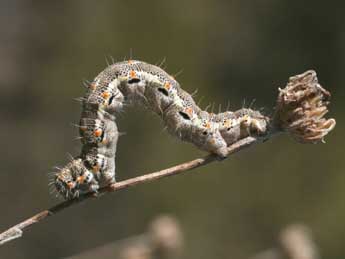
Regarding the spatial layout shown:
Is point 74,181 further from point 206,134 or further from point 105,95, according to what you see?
point 206,134

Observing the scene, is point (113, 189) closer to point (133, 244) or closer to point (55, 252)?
point (133, 244)

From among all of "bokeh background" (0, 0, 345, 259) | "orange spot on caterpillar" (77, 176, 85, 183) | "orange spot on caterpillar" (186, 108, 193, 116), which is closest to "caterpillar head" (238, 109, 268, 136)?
"orange spot on caterpillar" (186, 108, 193, 116)

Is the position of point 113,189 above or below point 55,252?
below

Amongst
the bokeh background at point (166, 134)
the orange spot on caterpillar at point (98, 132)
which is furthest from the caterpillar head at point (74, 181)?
the bokeh background at point (166, 134)

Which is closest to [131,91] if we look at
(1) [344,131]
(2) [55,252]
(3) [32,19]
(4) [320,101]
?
(4) [320,101]

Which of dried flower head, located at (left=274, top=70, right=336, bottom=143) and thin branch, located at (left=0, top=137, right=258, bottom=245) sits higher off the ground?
dried flower head, located at (left=274, top=70, right=336, bottom=143)

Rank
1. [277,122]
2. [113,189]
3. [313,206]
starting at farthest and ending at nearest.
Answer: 1. [313,206]
2. [277,122]
3. [113,189]

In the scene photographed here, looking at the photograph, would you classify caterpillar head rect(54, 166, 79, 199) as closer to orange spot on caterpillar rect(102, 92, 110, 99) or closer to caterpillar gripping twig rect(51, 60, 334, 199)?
caterpillar gripping twig rect(51, 60, 334, 199)
